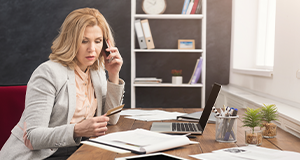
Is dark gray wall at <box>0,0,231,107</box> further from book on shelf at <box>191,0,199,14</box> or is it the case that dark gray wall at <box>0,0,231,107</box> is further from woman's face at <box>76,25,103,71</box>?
woman's face at <box>76,25,103,71</box>

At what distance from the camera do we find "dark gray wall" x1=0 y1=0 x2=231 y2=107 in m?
3.18

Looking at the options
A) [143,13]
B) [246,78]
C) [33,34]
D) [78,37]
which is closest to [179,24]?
[143,13]

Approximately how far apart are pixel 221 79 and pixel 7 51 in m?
2.55

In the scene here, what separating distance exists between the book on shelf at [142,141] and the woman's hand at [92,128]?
0.05 metres

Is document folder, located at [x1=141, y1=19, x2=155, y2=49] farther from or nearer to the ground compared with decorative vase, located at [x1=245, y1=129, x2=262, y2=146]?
farther from the ground

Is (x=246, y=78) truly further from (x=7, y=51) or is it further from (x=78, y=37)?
(x=7, y=51)

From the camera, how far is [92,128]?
1155mm

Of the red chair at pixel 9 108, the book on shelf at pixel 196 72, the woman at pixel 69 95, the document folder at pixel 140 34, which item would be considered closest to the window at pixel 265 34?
the book on shelf at pixel 196 72

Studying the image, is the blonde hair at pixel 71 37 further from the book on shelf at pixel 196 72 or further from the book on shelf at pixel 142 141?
the book on shelf at pixel 196 72

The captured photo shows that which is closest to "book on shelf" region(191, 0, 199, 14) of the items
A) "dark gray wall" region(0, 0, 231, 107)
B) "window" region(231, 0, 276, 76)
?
"dark gray wall" region(0, 0, 231, 107)

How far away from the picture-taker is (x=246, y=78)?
268cm

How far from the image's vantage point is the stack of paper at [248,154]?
0.86 m

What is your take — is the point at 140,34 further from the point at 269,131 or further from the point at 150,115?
the point at 269,131

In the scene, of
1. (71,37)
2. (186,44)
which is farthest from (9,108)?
(186,44)
